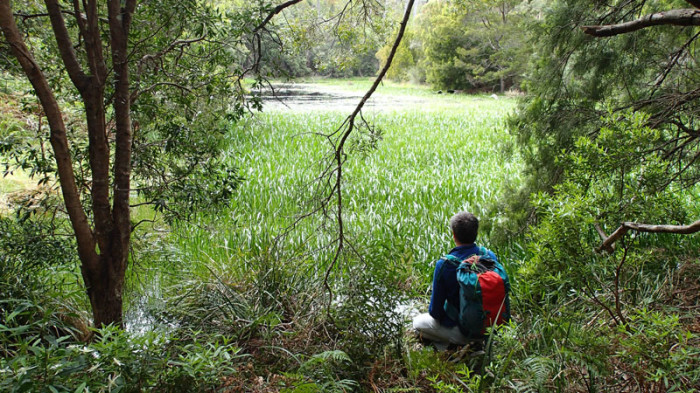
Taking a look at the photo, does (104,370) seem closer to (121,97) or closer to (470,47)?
(121,97)

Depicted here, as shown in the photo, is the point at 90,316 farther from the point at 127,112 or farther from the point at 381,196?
the point at 381,196

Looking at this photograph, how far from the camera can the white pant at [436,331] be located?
2754 mm

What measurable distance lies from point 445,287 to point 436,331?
0.28 meters

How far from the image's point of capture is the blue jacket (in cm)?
271

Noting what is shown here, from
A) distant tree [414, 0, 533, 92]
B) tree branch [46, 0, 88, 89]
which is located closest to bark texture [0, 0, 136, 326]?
tree branch [46, 0, 88, 89]

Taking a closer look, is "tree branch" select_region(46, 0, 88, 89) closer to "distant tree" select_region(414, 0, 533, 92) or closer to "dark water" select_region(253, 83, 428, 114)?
"dark water" select_region(253, 83, 428, 114)

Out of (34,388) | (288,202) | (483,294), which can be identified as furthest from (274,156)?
(34,388)

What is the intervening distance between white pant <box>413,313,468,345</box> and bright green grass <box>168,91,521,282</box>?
0.40 meters

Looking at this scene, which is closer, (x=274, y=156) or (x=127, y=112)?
(x=127, y=112)

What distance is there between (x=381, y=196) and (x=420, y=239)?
1623mm

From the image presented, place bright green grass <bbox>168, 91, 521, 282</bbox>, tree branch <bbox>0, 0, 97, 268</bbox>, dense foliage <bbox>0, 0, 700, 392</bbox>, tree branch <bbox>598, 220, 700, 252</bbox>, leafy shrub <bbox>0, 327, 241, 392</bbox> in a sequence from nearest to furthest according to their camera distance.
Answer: leafy shrub <bbox>0, 327, 241, 392</bbox>
tree branch <bbox>598, 220, 700, 252</bbox>
dense foliage <bbox>0, 0, 700, 392</bbox>
tree branch <bbox>0, 0, 97, 268</bbox>
bright green grass <bbox>168, 91, 521, 282</bbox>

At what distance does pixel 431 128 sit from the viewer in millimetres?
12586

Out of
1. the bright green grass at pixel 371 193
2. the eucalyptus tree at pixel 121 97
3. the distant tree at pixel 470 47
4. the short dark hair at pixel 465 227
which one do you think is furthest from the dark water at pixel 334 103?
the short dark hair at pixel 465 227

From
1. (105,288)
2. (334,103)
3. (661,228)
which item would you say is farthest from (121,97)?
(334,103)
